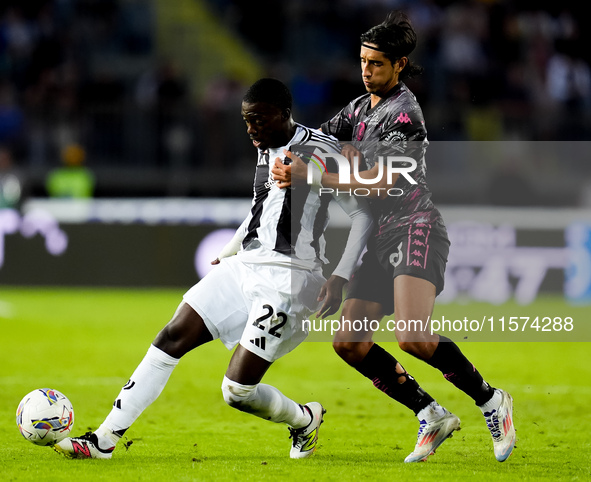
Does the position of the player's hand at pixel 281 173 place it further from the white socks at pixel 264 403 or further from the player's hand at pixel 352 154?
the white socks at pixel 264 403

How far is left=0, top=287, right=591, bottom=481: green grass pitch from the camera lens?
5.18 metres

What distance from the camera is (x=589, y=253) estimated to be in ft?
44.4

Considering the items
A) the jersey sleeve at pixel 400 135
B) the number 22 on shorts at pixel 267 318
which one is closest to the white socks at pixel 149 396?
the number 22 on shorts at pixel 267 318

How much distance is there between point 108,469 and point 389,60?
252cm

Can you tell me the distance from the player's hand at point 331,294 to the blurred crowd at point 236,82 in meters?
9.79

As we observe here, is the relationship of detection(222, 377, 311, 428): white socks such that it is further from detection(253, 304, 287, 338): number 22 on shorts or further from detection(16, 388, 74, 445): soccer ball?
detection(16, 388, 74, 445): soccer ball

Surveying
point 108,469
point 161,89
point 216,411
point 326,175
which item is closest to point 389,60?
point 326,175

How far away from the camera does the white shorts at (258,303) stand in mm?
5109

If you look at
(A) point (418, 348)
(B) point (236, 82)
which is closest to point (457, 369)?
(A) point (418, 348)

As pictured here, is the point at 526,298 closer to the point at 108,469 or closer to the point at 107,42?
the point at 107,42

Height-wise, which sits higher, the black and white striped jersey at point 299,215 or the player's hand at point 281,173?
the player's hand at point 281,173

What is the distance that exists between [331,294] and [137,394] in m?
1.12

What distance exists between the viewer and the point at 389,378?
5.57 meters

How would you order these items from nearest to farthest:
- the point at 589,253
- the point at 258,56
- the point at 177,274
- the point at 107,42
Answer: the point at 589,253, the point at 177,274, the point at 107,42, the point at 258,56
